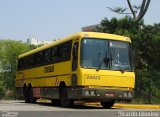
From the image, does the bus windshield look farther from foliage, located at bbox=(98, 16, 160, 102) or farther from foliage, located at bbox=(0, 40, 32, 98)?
foliage, located at bbox=(0, 40, 32, 98)

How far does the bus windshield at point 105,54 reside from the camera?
827 inches

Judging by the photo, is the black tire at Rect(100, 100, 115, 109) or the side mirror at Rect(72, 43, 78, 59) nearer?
the side mirror at Rect(72, 43, 78, 59)

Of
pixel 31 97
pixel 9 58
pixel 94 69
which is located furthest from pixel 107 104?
pixel 9 58

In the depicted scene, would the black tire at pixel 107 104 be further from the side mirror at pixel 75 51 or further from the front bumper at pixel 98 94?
the side mirror at pixel 75 51

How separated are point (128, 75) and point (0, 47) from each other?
60.3m

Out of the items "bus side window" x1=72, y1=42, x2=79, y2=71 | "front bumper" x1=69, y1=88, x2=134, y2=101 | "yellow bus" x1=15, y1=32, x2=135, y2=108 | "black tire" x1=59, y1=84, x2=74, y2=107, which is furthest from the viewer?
"black tire" x1=59, y1=84, x2=74, y2=107

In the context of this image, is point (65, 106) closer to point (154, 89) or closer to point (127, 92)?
point (127, 92)

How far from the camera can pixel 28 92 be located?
3069 cm

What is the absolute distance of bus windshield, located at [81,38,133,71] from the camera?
2100cm

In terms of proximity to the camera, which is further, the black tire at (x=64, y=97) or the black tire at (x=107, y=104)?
the black tire at (x=107, y=104)

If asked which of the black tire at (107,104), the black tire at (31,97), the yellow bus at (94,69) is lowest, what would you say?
the black tire at (107,104)

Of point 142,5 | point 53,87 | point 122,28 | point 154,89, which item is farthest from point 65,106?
point 142,5

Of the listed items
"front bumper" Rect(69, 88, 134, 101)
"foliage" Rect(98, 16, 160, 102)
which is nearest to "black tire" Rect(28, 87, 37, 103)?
"foliage" Rect(98, 16, 160, 102)

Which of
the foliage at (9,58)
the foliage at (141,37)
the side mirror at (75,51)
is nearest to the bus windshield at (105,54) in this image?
the side mirror at (75,51)
